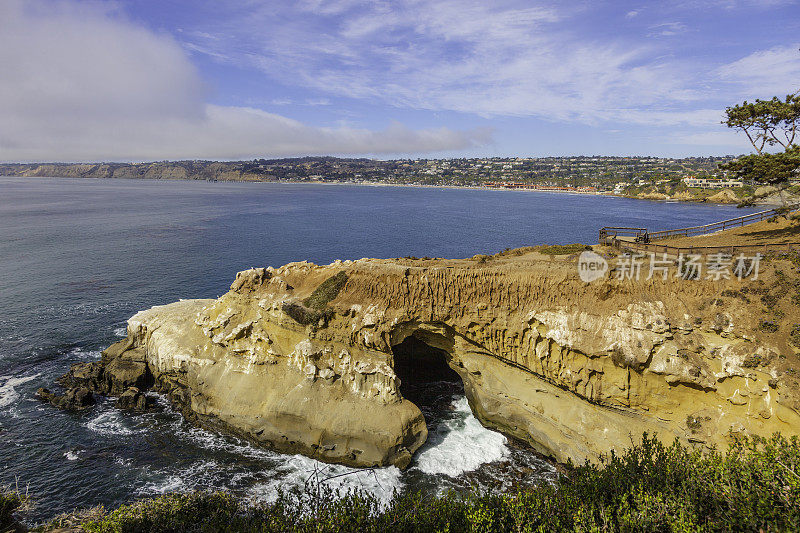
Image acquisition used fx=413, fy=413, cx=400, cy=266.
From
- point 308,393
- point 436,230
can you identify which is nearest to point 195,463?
point 308,393

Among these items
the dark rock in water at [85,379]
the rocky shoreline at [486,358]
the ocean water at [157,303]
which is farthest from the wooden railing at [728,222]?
the dark rock in water at [85,379]

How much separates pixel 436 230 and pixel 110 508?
76672 millimetres

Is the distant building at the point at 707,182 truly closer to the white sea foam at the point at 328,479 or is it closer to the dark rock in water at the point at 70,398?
the white sea foam at the point at 328,479

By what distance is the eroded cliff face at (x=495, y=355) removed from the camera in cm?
1909

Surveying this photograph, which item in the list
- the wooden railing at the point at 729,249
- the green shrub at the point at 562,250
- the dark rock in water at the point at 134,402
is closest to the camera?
the wooden railing at the point at 729,249

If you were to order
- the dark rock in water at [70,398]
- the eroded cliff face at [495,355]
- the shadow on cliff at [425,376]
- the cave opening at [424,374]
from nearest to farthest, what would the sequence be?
the eroded cliff face at [495,355]
the dark rock in water at [70,398]
the shadow on cliff at [425,376]
the cave opening at [424,374]

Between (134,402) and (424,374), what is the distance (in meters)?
20.2

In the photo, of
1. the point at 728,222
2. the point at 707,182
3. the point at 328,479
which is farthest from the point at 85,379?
the point at 707,182

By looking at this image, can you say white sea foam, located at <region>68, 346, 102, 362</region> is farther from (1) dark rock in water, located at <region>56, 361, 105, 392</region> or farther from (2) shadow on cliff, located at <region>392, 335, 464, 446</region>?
(2) shadow on cliff, located at <region>392, 335, 464, 446</region>

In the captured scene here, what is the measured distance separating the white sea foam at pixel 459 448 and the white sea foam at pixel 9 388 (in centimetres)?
2753

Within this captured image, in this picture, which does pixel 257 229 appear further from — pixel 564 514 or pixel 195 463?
pixel 564 514

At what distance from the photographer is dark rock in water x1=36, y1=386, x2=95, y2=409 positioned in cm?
2755

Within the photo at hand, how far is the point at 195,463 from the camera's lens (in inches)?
891

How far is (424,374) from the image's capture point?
103 feet
